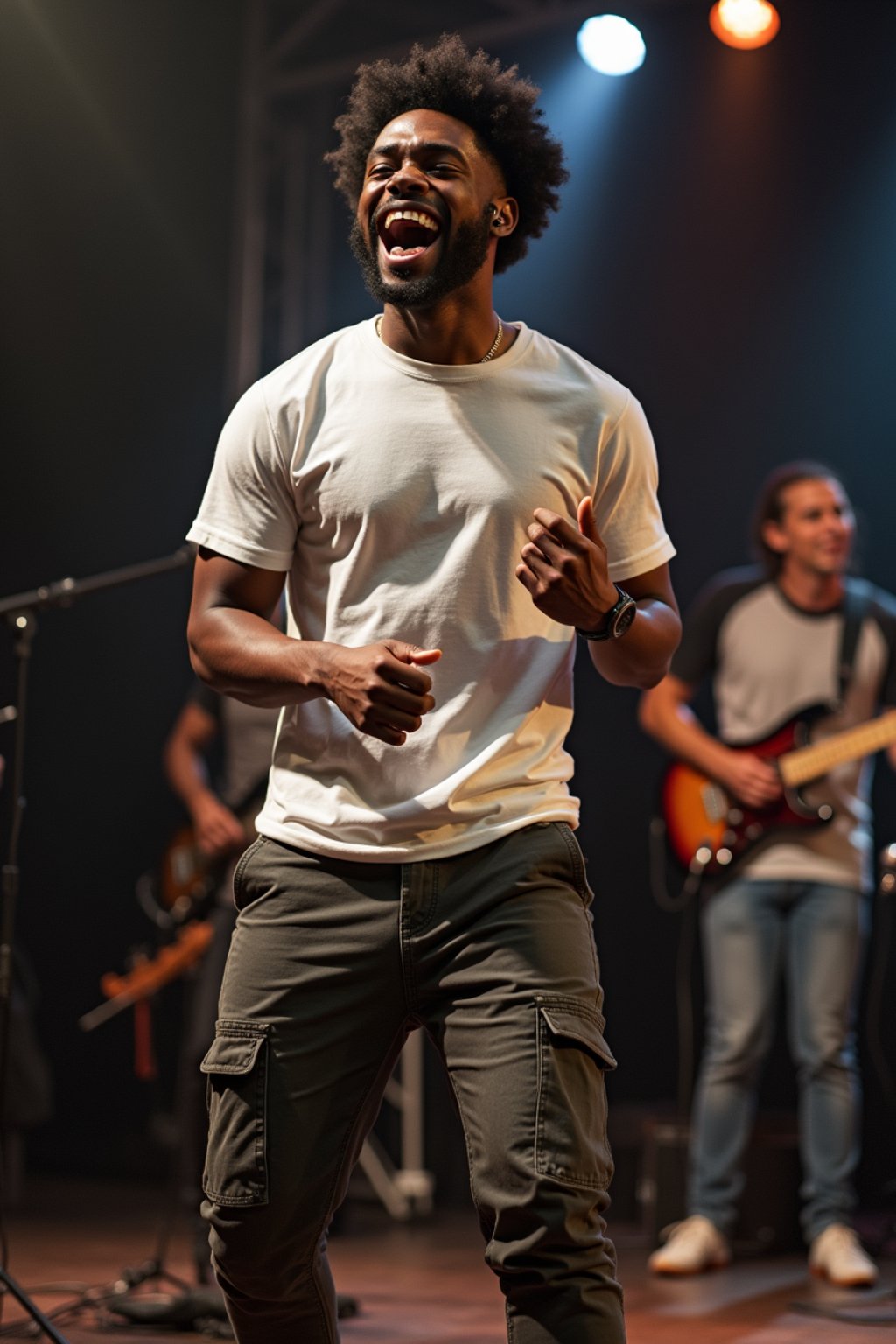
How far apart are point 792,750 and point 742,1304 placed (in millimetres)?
1690

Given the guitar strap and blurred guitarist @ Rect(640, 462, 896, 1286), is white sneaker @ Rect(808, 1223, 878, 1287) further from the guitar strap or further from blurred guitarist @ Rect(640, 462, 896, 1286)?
the guitar strap

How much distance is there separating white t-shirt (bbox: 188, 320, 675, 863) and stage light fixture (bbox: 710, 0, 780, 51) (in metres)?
4.47

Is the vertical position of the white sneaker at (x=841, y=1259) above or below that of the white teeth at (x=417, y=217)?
below

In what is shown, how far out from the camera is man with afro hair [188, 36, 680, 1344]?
2.23 meters

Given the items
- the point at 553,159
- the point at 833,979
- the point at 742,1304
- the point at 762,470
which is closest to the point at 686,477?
the point at 762,470

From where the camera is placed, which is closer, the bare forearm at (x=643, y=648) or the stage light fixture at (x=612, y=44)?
the bare forearm at (x=643, y=648)

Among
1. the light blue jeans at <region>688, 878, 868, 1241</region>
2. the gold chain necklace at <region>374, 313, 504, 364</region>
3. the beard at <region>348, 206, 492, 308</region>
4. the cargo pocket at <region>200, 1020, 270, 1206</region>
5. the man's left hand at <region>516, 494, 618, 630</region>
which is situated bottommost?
the light blue jeans at <region>688, 878, 868, 1241</region>

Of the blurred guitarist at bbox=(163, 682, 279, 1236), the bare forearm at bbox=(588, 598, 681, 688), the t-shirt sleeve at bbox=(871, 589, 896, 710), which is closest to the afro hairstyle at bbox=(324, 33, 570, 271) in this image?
the bare forearm at bbox=(588, 598, 681, 688)

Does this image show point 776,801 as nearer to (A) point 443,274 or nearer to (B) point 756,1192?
(B) point 756,1192

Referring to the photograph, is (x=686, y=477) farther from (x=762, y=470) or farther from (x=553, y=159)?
(x=553, y=159)

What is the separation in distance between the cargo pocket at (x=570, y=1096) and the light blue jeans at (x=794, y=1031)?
9.57 feet

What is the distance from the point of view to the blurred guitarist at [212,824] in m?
4.98

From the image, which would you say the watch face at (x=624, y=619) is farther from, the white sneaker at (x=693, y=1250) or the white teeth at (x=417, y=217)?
the white sneaker at (x=693, y=1250)

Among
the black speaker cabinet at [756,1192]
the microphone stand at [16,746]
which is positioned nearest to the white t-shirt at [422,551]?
the microphone stand at [16,746]
